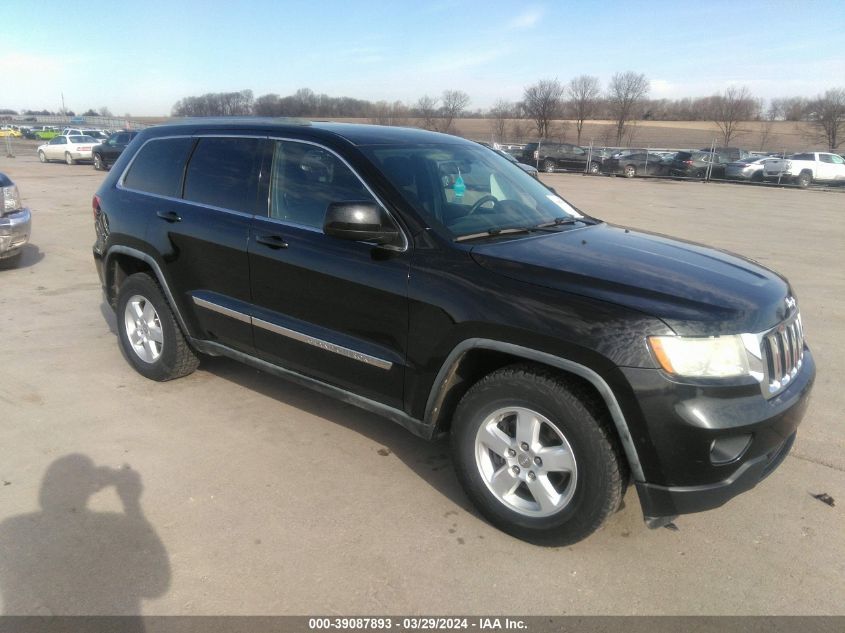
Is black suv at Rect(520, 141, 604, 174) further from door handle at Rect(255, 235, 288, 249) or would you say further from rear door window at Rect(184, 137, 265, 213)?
door handle at Rect(255, 235, 288, 249)

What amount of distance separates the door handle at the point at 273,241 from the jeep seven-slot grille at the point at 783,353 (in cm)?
246

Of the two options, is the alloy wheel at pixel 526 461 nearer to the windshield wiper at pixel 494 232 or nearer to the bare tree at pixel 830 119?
the windshield wiper at pixel 494 232

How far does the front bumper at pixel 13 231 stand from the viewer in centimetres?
751

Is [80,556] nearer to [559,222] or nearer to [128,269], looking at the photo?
[128,269]

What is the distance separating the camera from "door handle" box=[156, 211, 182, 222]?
4.12 meters

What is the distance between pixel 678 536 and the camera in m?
2.97

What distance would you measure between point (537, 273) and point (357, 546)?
149 cm

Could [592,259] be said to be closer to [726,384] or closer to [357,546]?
[726,384]

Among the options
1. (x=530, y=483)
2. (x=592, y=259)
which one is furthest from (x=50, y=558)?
(x=592, y=259)

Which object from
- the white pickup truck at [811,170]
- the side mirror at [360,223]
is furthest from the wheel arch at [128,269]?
the white pickup truck at [811,170]

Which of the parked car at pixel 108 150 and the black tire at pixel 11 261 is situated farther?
the parked car at pixel 108 150

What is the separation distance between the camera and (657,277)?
2.76 m

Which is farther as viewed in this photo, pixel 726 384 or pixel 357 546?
pixel 357 546

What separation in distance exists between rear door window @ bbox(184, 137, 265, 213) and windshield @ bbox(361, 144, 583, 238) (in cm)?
83
